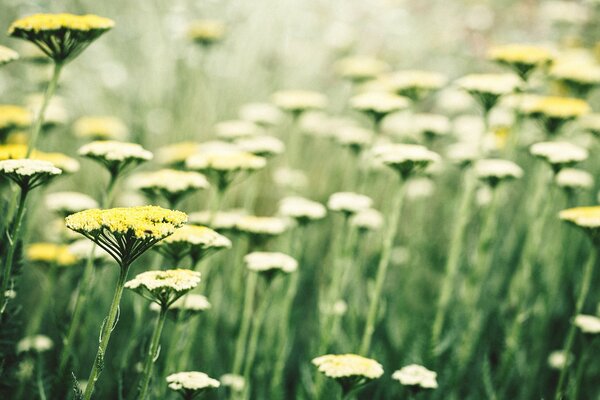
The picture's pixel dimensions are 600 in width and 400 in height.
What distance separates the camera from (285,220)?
2738mm

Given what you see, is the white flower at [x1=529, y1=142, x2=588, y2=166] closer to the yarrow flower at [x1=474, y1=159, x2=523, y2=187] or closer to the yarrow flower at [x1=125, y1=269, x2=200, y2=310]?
the yarrow flower at [x1=474, y1=159, x2=523, y2=187]

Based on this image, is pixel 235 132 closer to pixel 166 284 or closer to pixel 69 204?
pixel 69 204

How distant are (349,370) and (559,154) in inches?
48.4

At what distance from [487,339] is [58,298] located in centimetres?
193

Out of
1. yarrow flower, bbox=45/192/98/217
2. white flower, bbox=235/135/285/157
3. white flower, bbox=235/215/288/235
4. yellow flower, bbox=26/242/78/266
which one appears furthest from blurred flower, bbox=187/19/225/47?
white flower, bbox=235/215/288/235

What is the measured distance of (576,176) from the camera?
8.45ft

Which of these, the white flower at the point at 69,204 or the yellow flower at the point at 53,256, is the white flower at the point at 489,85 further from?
the yellow flower at the point at 53,256

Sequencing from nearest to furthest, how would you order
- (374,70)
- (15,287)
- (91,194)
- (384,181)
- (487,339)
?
1. (15,287)
2. (487,339)
3. (374,70)
4. (91,194)
5. (384,181)

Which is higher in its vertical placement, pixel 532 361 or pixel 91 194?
Answer: pixel 91 194

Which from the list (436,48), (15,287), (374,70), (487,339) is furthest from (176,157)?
(436,48)

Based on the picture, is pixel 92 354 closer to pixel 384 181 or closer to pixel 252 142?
pixel 252 142

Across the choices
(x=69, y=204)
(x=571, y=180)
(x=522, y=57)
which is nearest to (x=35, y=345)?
(x=69, y=204)

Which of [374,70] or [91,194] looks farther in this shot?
[91,194]

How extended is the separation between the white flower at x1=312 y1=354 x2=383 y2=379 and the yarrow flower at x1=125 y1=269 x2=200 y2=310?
1.21ft
